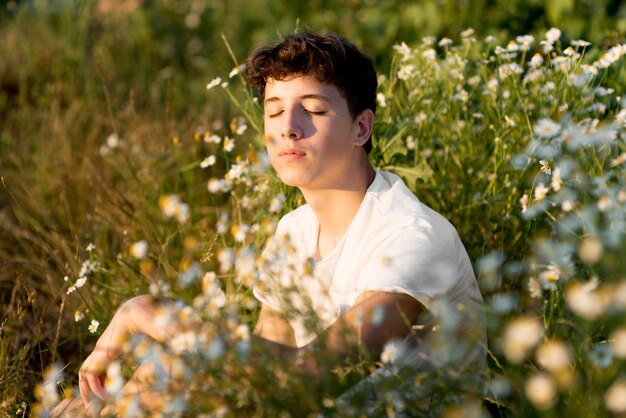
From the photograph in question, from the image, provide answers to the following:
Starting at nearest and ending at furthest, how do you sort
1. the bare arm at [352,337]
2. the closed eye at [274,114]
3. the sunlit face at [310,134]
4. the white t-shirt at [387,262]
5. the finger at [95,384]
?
the bare arm at [352,337] < the white t-shirt at [387,262] < the finger at [95,384] < the sunlit face at [310,134] < the closed eye at [274,114]

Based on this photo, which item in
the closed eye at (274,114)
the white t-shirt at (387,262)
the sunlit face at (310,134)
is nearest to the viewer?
the white t-shirt at (387,262)

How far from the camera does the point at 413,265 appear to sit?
2152 mm

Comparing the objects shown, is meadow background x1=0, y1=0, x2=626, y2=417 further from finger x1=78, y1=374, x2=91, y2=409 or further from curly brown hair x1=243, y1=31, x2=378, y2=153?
curly brown hair x1=243, y1=31, x2=378, y2=153

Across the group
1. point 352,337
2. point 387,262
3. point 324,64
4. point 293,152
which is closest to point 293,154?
point 293,152

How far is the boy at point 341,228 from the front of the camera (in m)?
2.13

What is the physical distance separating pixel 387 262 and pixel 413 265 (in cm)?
31

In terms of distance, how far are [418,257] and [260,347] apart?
0.61m

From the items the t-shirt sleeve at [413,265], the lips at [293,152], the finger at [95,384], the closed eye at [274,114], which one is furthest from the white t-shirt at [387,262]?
the finger at [95,384]

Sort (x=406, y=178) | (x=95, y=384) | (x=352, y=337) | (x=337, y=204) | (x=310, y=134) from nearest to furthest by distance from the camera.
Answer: (x=352, y=337)
(x=95, y=384)
(x=310, y=134)
(x=337, y=204)
(x=406, y=178)

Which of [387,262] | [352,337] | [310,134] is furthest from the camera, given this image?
[310,134]

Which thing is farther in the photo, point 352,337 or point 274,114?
point 274,114

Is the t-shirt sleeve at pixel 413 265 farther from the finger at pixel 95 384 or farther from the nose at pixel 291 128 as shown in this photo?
the finger at pixel 95 384

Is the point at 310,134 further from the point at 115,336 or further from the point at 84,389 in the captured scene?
the point at 84,389

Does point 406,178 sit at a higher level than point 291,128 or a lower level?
lower
